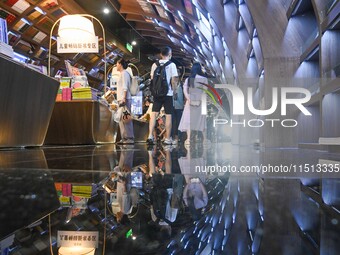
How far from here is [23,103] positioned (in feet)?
10.1

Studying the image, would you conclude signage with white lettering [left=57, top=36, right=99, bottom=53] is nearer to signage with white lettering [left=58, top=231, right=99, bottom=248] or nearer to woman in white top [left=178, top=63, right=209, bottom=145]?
woman in white top [left=178, top=63, right=209, bottom=145]

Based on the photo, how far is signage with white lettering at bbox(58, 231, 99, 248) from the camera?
0.96 feet

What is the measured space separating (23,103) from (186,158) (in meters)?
2.02

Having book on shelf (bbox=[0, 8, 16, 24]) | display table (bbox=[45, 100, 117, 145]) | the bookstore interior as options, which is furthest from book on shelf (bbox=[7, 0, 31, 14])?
display table (bbox=[45, 100, 117, 145])

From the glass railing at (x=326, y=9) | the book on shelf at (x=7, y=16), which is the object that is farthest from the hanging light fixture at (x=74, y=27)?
the book on shelf at (x=7, y=16)

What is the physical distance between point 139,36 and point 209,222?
19.3 m

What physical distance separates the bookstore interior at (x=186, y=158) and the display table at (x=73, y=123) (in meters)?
0.02

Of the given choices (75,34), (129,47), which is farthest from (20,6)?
(129,47)

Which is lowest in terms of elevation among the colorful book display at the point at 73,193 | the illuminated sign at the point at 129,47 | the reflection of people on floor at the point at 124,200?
the colorful book display at the point at 73,193

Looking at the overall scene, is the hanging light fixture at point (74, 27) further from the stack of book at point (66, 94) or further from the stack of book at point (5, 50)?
the stack of book at point (5, 50)

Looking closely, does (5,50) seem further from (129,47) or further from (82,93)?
(129,47)

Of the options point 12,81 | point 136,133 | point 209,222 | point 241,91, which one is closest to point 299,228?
point 209,222

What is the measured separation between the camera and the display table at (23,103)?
8.98 feet

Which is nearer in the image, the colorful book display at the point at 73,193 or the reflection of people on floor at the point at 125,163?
the colorful book display at the point at 73,193
